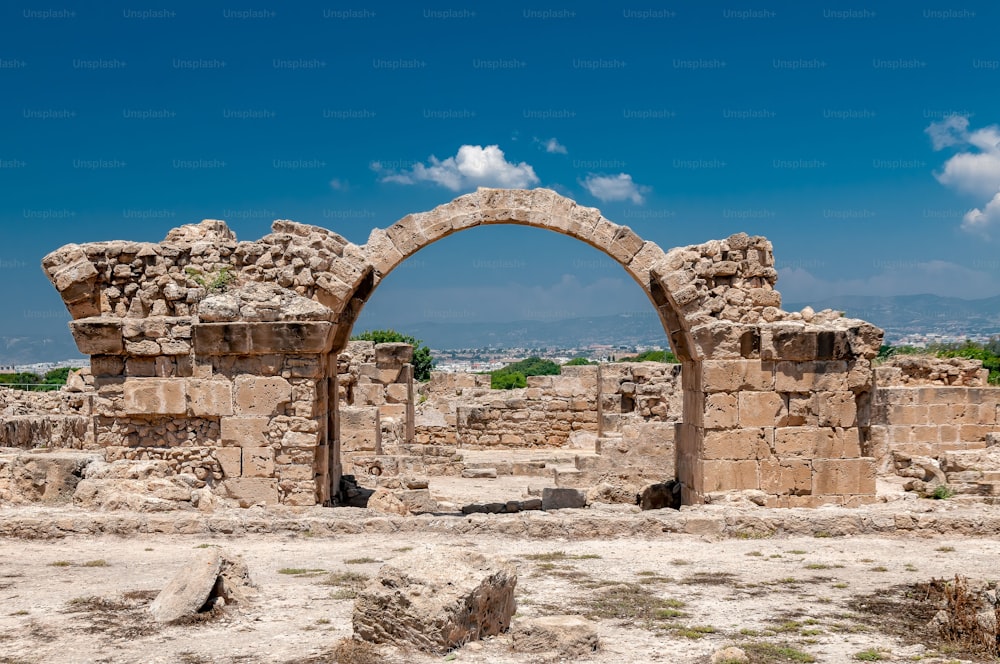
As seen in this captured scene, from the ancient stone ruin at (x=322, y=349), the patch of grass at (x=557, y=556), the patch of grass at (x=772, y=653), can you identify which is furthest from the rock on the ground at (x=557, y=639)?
the ancient stone ruin at (x=322, y=349)

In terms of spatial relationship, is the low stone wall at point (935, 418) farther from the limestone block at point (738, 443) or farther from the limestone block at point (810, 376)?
the limestone block at point (738, 443)

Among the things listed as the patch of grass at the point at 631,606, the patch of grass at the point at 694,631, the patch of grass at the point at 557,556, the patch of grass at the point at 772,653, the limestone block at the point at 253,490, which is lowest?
the patch of grass at the point at 772,653

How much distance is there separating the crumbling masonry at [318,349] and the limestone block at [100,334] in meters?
0.02

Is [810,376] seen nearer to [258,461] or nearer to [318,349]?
[318,349]

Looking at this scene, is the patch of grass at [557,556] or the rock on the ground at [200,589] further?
the patch of grass at [557,556]

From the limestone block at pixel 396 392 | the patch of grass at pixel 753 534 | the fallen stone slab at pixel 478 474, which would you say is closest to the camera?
the patch of grass at pixel 753 534

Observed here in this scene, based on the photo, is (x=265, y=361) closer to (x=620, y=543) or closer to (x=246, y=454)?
(x=246, y=454)

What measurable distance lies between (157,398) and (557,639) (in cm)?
646

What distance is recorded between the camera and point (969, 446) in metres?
16.5

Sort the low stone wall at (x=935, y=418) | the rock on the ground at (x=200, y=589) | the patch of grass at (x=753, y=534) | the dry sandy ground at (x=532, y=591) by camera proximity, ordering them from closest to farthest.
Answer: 1. the dry sandy ground at (x=532, y=591)
2. the rock on the ground at (x=200, y=589)
3. the patch of grass at (x=753, y=534)
4. the low stone wall at (x=935, y=418)

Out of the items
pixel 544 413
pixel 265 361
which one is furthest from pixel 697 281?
pixel 544 413

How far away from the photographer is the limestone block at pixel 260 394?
32.2ft

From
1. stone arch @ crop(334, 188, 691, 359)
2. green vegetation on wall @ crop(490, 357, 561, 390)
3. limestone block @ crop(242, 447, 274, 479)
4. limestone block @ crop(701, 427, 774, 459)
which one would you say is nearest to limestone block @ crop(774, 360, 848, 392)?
limestone block @ crop(701, 427, 774, 459)

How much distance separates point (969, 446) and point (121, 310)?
14436 millimetres
